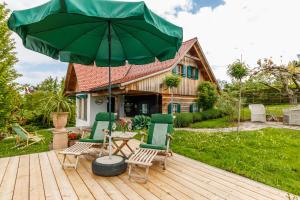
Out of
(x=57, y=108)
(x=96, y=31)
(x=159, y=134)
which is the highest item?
(x=96, y=31)

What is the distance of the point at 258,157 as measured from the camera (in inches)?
202

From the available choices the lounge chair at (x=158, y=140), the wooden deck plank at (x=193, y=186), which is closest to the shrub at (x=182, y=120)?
the lounge chair at (x=158, y=140)

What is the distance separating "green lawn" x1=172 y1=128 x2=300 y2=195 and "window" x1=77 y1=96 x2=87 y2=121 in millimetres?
9241

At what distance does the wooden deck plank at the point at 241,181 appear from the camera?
3.11 m

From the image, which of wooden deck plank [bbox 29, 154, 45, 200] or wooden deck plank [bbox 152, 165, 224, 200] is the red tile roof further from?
wooden deck plank [bbox 152, 165, 224, 200]

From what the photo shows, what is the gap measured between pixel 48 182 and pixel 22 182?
17.4 inches

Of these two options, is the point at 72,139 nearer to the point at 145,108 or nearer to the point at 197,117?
the point at 145,108

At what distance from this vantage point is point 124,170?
3807 mm

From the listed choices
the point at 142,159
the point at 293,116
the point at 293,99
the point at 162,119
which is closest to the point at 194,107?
the point at 293,116

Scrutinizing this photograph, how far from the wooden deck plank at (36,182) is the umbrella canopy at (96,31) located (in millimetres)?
2347

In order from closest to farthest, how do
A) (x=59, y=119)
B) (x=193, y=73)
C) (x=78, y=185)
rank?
(x=78, y=185)
(x=59, y=119)
(x=193, y=73)

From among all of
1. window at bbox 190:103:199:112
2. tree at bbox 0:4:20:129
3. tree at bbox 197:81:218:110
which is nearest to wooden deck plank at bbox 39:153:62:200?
tree at bbox 0:4:20:129

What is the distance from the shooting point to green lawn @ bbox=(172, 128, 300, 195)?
3803 millimetres

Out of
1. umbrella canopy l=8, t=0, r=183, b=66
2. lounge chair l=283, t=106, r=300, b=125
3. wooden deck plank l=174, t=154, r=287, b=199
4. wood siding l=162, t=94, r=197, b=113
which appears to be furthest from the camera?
wood siding l=162, t=94, r=197, b=113
